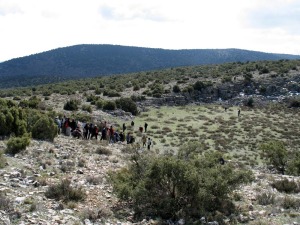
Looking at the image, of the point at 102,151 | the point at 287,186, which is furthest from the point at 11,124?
the point at 287,186

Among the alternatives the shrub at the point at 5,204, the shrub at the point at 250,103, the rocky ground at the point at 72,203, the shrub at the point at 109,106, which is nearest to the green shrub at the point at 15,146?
the rocky ground at the point at 72,203

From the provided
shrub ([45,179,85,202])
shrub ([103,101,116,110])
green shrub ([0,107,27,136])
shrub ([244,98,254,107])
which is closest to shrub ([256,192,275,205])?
shrub ([45,179,85,202])

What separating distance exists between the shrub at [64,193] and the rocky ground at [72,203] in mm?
230

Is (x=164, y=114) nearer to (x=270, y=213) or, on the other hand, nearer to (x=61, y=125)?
(x=61, y=125)

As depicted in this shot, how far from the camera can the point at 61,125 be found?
27047 millimetres

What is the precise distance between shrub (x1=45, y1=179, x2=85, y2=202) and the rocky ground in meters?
0.23

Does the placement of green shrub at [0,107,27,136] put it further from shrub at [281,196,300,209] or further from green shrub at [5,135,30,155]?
shrub at [281,196,300,209]

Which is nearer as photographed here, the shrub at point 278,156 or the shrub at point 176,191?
the shrub at point 176,191

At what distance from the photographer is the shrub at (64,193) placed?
39.3 ft

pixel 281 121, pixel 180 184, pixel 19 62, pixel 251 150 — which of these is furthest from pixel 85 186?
pixel 19 62

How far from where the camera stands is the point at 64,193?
12.1 metres

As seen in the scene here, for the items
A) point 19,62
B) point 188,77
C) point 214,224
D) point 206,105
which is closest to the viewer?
point 214,224

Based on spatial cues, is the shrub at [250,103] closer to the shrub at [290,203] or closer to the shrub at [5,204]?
the shrub at [290,203]

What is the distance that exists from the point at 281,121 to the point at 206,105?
1272 cm
